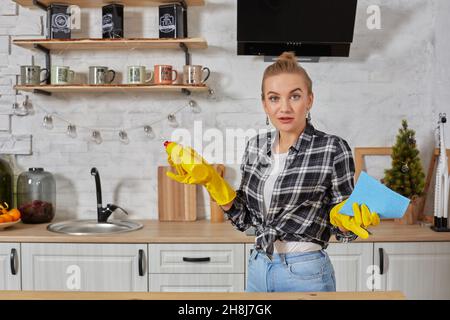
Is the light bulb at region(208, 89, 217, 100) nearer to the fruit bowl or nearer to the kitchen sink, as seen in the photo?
the kitchen sink

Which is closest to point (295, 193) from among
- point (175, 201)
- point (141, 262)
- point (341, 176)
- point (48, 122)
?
point (341, 176)

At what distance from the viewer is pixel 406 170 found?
2.76 meters

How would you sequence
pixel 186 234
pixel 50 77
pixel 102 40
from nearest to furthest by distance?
pixel 186 234 → pixel 102 40 → pixel 50 77

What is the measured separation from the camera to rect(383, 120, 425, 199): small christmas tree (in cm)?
277

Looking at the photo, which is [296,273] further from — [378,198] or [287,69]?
[287,69]

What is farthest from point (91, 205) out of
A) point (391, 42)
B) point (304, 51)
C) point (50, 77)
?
point (391, 42)

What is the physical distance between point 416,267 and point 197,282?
105 centimetres

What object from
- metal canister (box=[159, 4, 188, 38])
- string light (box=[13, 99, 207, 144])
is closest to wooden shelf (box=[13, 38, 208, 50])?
metal canister (box=[159, 4, 188, 38])

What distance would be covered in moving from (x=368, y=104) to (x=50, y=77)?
1783mm

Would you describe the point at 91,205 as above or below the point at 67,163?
below

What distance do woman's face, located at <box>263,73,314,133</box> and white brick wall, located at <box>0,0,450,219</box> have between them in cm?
145
